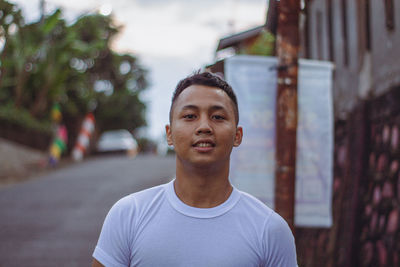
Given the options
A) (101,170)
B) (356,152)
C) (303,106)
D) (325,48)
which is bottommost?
(101,170)

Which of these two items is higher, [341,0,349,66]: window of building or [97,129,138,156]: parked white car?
[341,0,349,66]: window of building

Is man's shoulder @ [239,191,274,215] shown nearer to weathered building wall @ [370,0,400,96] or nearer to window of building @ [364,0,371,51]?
weathered building wall @ [370,0,400,96]

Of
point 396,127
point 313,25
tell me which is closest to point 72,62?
point 313,25

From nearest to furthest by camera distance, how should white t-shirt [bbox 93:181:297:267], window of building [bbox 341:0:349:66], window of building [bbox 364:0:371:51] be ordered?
white t-shirt [bbox 93:181:297:267] < window of building [bbox 364:0:371:51] < window of building [bbox 341:0:349:66]

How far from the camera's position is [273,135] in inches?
199

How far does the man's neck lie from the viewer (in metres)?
2.17

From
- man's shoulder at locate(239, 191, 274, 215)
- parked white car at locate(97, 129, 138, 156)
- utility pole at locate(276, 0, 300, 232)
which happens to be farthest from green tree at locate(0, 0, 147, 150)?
man's shoulder at locate(239, 191, 274, 215)

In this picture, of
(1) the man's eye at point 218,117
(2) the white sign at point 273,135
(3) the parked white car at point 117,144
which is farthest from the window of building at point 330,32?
(3) the parked white car at point 117,144

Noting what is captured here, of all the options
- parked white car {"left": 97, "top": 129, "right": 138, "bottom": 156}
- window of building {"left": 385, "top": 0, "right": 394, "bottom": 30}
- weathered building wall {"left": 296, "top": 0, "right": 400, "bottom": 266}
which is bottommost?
parked white car {"left": 97, "top": 129, "right": 138, "bottom": 156}

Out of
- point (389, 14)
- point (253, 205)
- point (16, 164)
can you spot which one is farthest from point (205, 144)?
point (16, 164)

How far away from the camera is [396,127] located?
575cm

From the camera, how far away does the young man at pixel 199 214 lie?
78.9 inches

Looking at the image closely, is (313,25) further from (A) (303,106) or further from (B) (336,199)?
(A) (303,106)

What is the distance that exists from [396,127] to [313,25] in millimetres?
6632
